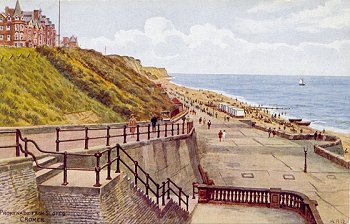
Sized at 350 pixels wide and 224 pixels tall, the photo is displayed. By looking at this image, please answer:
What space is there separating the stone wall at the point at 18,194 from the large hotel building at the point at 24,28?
5.29 m

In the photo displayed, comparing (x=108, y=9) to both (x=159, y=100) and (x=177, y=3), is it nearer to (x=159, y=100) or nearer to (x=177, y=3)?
(x=177, y=3)

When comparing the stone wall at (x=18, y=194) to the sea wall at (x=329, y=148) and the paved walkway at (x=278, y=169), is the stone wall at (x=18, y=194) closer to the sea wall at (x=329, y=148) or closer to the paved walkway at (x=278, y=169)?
the paved walkway at (x=278, y=169)

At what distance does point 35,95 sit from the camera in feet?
40.2

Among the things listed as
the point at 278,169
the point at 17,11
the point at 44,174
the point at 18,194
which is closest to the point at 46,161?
the point at 44,174

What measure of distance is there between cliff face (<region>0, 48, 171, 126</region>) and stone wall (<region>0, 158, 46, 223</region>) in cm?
517

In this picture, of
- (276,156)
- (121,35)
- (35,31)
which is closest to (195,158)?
(276,156)

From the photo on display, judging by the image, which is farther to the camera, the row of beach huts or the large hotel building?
the row of beach huts

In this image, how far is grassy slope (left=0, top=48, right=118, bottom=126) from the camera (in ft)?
35.3

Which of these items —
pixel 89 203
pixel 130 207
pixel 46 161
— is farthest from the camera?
pixel 46 161

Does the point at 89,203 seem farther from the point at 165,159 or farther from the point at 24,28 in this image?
the point at 24,28

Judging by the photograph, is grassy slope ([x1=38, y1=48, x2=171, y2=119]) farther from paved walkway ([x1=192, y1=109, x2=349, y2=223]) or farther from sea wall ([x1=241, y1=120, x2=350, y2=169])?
sea wall ([x1=241, y1=120, x2=350, y2=169])

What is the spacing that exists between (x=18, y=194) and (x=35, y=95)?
7.25 meters

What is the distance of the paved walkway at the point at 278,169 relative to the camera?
1047cm

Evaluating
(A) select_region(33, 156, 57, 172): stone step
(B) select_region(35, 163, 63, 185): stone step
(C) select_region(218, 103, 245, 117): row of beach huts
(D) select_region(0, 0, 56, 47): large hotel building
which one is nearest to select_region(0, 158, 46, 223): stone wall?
(B) select_region(35, 163, 63, 185): stone step
